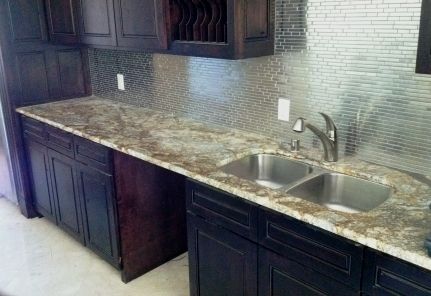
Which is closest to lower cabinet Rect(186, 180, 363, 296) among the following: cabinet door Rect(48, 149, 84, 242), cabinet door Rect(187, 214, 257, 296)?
cabinet door Rect(187, 214, 257, 296)

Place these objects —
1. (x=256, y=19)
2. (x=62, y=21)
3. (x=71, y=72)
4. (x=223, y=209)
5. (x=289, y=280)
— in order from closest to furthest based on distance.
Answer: (x=289, y=280)
(x=223, y=209)
(x=256, y=19)
(x=62, y=21)
(x=71, y=72)

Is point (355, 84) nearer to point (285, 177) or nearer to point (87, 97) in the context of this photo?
point (285, 177)

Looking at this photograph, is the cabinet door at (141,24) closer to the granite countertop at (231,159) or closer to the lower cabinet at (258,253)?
the granite countertop at (231,159)

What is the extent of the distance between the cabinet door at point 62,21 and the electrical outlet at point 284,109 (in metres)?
1.59

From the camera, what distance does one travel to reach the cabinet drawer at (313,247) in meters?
1.46

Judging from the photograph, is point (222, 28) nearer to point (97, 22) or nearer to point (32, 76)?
point (97, 22)

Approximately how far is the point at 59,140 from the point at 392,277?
224 cm

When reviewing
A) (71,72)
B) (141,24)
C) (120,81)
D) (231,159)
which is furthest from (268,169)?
(71,72)

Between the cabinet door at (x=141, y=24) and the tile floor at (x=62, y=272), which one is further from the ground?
the cabinet door at (x=141, y=24)

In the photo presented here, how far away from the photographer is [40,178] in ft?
10.7

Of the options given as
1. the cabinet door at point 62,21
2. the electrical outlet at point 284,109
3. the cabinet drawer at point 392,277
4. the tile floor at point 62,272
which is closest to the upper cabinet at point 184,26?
the cabinet door at point 62,21

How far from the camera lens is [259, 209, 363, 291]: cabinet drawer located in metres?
1.46

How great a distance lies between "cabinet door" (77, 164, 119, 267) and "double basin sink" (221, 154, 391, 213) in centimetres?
84

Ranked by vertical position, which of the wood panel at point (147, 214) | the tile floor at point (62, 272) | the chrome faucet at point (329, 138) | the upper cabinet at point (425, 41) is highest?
the upper cabinet at point (425, 41)
